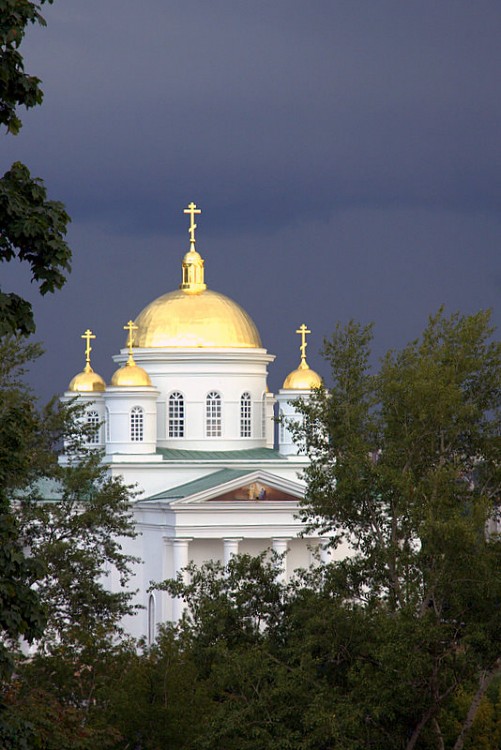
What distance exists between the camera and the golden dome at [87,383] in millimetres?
66500

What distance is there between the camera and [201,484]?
62281mm

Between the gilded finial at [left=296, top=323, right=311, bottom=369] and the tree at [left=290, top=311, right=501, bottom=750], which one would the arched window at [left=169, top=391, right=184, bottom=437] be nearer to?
the gilded finial at [left=296, top=323, right=311, bottom=369]

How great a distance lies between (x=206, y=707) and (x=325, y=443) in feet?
16.5

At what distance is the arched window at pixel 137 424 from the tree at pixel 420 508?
33.2m

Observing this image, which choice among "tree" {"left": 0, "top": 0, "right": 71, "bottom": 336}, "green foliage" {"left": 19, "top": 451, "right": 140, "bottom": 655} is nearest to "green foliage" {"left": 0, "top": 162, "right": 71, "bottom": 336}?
"tree" {"left": 0, "top": 0, "right": 71, "bottom": 336}

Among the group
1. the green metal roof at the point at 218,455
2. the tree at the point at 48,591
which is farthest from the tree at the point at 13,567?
the green metal roof at the point at 218,455

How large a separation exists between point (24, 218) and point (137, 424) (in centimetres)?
4838

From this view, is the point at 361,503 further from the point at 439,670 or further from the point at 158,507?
the point at 158,507

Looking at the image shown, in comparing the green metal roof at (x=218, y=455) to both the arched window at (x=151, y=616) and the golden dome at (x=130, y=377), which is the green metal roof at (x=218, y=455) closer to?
the golden dome at (x=130, y=377)

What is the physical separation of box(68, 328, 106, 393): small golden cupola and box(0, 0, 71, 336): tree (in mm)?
49930

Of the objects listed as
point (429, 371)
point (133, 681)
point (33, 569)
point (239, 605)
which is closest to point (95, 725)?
point (133, 681)

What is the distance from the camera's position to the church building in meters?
60.7

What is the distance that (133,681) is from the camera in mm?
27672

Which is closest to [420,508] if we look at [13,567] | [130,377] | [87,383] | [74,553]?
[74,553]
